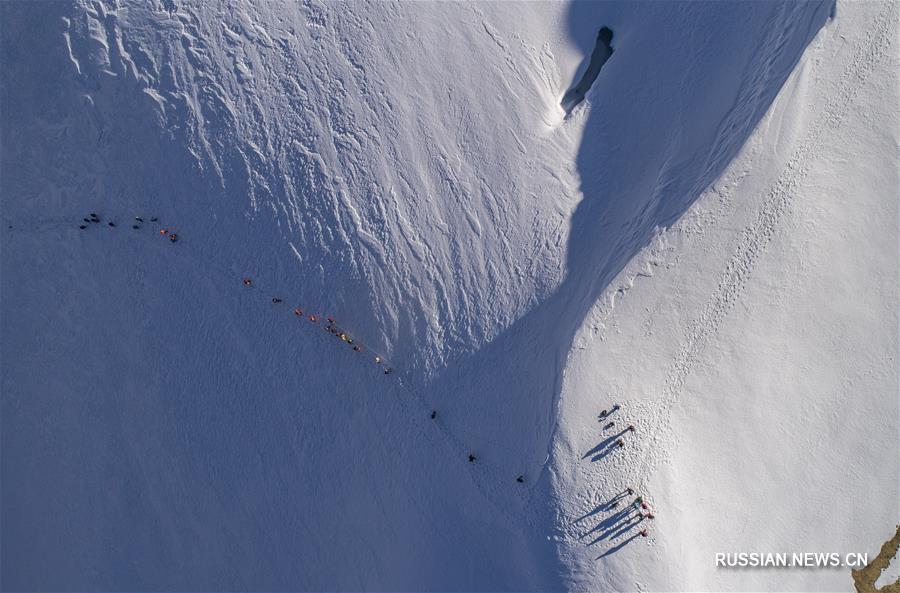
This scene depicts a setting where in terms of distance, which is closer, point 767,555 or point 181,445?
point 767,555

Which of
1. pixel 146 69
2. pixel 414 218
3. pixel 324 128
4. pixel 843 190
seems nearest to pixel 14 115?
pixel 146 69

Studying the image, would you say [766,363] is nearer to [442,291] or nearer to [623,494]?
[623,494]

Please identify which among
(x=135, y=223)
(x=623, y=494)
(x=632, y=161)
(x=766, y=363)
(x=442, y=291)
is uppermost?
(x=135, y=223)

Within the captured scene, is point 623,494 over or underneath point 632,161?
underneath

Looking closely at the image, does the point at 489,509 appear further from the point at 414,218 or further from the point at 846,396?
the point at 846,396

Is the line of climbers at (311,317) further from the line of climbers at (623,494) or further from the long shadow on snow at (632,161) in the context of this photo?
the line of climbers at (623,494)

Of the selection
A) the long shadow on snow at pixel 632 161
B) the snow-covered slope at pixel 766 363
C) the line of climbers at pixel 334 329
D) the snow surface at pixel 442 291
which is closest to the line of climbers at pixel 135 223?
the snow surface at pixel 442 291

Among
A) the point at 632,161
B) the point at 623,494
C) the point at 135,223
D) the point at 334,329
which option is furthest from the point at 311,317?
the point at 632,161

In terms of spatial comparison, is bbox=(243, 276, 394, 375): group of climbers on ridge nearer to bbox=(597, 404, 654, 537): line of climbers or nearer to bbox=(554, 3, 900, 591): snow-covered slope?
bbox=(554, 3, 900, 591): snow-covered slope
